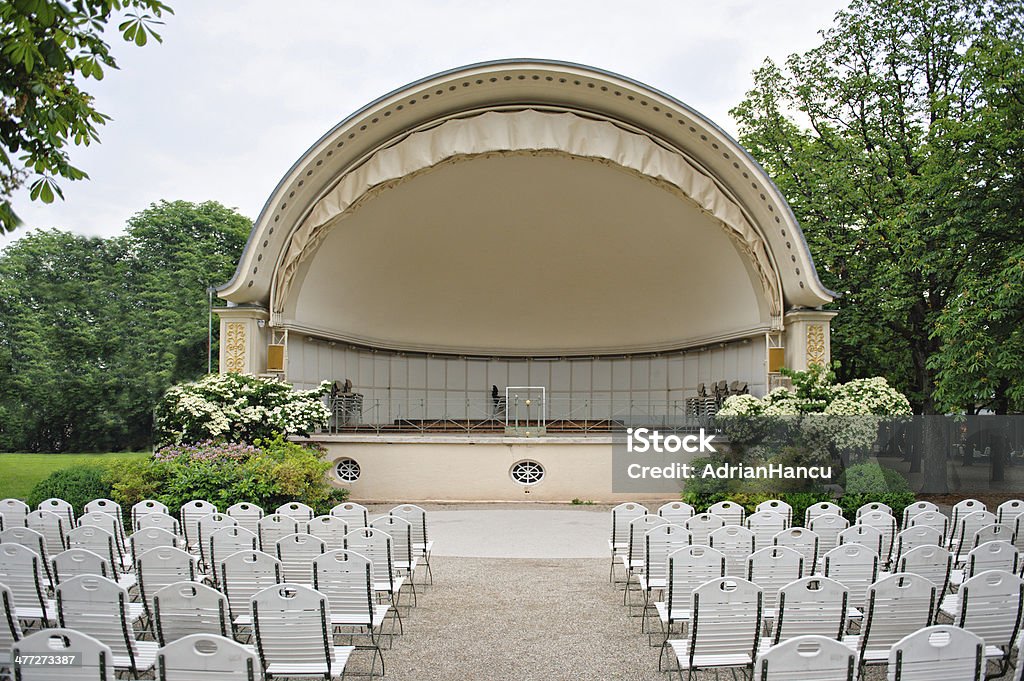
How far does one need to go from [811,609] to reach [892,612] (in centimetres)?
60

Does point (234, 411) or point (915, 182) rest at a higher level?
point (915, 182)

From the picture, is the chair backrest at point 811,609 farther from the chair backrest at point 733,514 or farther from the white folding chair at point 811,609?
the chair backrest at point 733,514

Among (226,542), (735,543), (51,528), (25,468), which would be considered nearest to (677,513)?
(735,543)

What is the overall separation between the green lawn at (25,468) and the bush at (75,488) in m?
7.85

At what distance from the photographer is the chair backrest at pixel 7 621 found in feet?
16.1

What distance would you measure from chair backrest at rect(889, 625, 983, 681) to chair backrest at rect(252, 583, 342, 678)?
3.65 metres

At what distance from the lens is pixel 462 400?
91.1 ft

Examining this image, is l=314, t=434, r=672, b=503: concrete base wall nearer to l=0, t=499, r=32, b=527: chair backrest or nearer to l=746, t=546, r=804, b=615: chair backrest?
l=0, t=499, r=32, b=527: chair backrest

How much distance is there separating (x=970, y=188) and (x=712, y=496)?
26.5 feet

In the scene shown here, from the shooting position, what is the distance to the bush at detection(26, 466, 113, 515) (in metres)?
13.4

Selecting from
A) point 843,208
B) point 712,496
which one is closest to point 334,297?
point 712,496

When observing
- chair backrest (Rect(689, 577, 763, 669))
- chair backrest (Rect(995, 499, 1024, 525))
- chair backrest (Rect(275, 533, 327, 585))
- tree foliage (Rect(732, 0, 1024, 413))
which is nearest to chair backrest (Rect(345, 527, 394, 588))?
chair backrest (Rect(275, 533, 327, 585))

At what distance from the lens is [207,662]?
416 centimetres

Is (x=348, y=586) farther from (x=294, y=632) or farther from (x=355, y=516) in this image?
(x=355, y=516)
